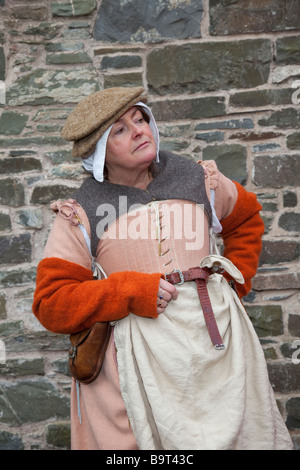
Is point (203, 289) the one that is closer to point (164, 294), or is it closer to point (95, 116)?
point (164, 294)

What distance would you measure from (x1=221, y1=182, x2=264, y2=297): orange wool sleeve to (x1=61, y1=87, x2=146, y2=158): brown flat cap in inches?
23.1

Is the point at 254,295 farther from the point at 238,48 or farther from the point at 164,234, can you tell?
the point at 238,48

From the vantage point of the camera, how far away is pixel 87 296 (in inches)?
70.4

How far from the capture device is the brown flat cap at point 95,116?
184 cm

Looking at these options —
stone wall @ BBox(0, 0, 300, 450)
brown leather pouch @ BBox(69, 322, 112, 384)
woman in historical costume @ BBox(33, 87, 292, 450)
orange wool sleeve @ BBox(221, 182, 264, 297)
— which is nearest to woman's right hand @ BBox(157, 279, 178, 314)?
woman in historical costume @ BBox(33, 87, 292, 450)

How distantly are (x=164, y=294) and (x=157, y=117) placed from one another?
4.12 ft

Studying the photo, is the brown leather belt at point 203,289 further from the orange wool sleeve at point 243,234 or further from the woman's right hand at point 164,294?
the orange wool sleeve at point 243,234

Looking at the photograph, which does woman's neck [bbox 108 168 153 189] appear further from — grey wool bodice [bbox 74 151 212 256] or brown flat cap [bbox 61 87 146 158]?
brown flat cap [bbox 61 87 146 158]

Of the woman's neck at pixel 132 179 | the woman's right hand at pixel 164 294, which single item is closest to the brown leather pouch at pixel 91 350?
the woman's right hand at pixel 164 294

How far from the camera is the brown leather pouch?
187 cm

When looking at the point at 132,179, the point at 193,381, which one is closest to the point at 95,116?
the point at 132,179

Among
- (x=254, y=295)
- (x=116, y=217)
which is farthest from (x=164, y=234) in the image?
(x=254, y=295)

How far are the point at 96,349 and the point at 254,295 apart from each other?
3.88ft

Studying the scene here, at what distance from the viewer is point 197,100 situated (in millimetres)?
2766
